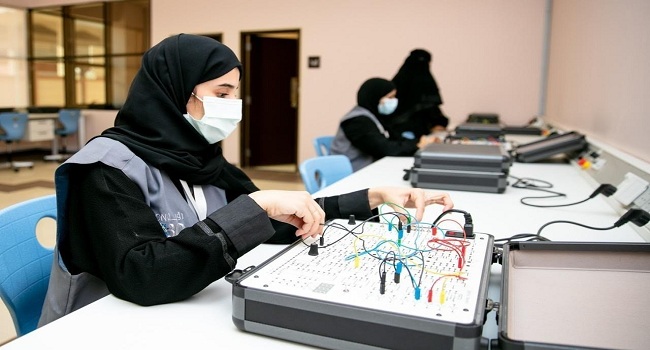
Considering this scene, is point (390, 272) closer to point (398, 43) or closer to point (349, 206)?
point (349, 206)

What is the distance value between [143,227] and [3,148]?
8.17m

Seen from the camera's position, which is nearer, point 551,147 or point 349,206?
point 349,206

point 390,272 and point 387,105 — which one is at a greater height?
point 387,105

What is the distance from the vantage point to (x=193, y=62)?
3.53 ft

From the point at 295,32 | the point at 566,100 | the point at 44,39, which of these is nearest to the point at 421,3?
the point at 295,32

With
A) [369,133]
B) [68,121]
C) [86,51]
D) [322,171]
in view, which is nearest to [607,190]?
[322,171]

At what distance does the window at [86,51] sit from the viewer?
7.65 m

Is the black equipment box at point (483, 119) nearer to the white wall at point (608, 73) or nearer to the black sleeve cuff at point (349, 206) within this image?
the white wall at point (608, 73)

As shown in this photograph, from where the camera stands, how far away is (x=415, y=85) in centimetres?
446

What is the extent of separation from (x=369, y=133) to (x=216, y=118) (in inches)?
75.7

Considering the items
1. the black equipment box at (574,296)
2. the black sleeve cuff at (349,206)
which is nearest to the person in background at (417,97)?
the black sleeve cuff at (349,206)

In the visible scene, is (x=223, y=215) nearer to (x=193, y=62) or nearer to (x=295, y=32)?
(x=193, y=62)

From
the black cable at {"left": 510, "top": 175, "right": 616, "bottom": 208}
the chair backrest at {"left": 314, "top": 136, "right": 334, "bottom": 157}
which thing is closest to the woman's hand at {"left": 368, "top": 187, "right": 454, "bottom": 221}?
the black cable at {"left": 510, "top": 175, "right": 616, "bottom": 208}

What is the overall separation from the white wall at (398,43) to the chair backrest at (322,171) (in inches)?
143
